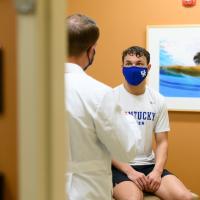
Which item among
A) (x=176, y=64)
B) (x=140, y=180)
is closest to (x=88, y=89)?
(x=140, y=180)

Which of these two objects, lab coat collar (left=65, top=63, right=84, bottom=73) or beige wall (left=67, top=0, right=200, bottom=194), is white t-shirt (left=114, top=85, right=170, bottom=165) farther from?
lab coat collar (left=65, top=63, right=84, bottom=73)

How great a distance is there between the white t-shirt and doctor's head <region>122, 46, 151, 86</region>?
0.37ft

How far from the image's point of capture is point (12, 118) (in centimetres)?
65

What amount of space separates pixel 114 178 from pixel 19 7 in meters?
1.91

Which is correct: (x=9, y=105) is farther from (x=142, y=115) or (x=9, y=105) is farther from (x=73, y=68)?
(x=142, y=115)

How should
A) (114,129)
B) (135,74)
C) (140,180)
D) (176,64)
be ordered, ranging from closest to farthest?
1. (114,129)
2. (140,180)
3. (135,74)
4. (176,64)

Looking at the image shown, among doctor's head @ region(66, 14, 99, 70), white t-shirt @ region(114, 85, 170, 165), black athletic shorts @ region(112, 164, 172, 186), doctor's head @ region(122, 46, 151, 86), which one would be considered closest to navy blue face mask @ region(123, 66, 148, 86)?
doctor's head @ region(122, 46, 151, 86)

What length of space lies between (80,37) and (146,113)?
3.99 ft

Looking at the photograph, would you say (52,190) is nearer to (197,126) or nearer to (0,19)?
(0,19)

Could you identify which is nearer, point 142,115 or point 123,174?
point 123,174

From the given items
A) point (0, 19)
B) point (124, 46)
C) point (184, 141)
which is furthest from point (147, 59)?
point (0, 19)

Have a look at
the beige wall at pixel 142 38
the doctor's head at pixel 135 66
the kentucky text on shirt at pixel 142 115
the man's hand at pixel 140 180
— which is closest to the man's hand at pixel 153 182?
the man's hand at pixel 140 180

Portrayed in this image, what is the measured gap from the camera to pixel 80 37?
146cm

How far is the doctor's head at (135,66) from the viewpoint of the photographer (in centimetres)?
250
